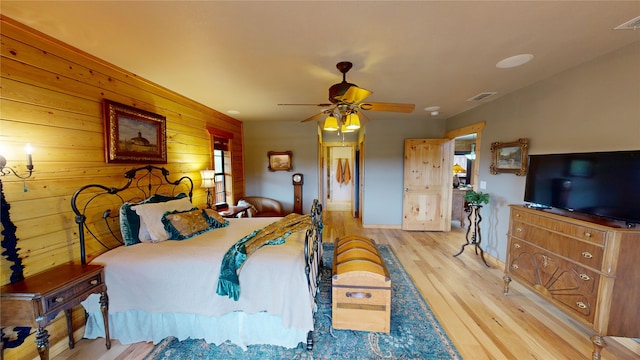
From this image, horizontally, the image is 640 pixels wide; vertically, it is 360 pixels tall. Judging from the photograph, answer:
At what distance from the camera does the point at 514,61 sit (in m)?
2.21

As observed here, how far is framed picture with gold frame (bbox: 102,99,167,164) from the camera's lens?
7.43 feet

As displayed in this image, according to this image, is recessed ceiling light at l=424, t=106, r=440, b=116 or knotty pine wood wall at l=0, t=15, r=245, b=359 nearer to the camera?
knotty pine wood wall at l=0, t=15, r=245, b=359

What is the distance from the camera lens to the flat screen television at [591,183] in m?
1.70

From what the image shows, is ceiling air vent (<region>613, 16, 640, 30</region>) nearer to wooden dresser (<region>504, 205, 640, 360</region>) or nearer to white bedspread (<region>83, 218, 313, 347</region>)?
wooden dresser (<region>504, 205, 640, 360</region>)

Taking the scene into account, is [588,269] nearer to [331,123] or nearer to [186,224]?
[331,123]

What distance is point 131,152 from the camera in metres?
2.50

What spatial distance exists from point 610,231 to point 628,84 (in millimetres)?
1338

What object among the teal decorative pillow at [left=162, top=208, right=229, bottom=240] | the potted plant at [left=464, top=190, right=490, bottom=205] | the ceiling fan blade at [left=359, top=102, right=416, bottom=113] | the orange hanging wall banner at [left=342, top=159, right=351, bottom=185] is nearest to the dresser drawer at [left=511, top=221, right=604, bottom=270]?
the potted plant at [left=464, top=190, right=490, bottom=205]

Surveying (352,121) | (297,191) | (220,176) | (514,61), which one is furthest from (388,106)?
(220,176)

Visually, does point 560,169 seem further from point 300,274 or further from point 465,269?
point 300,274

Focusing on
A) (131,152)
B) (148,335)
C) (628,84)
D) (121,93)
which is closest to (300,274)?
(148,335)

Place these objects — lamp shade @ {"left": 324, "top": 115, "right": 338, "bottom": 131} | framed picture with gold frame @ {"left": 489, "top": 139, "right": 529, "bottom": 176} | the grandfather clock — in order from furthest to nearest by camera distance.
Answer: the grandfather clock → framed picture with gold frame @ {"left": 489, "top": 139, "right": 529, "bottom": 176} → lamp shade @ {"left": 324, "top": 115, "right": 338, "bottom": 131}

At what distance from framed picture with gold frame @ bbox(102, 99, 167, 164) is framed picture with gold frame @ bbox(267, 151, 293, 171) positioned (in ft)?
8.34

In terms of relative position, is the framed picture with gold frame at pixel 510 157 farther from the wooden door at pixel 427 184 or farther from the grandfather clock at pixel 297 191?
the grandfather clock at pixel 297 191
